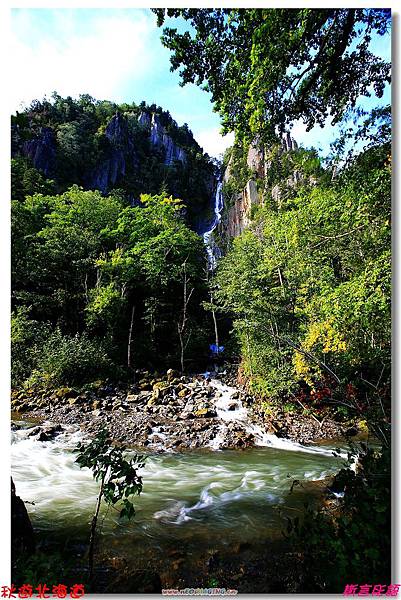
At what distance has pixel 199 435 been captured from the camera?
13.6 ft

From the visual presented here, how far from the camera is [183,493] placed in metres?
2.74

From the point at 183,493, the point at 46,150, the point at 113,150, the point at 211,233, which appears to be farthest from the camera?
the point at 46,150

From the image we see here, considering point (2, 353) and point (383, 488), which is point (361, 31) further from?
point (2, 353)

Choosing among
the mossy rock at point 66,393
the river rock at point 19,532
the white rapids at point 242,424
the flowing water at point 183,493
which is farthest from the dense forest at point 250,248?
the river rock at point 19,532

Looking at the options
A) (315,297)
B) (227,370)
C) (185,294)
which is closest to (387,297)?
(315,297)

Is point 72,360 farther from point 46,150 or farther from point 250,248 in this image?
point 46,150

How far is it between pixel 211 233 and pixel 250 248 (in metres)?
1.11

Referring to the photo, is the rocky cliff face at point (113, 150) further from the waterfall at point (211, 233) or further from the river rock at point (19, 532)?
the river rock at point (19, 532)

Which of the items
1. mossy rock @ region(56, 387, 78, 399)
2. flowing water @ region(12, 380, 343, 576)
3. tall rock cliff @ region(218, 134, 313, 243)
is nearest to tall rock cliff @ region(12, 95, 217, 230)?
tall rock cliff @ region(218, 134, 313, 243)

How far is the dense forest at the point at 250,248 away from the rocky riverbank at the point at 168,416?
0.16 metres

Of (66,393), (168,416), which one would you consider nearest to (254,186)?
(168,416)

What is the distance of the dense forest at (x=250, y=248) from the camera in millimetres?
2064

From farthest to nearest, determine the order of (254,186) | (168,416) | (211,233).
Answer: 1. (211,233)
2. (168,416)
3. (254,186)

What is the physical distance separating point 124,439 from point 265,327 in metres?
2.25
